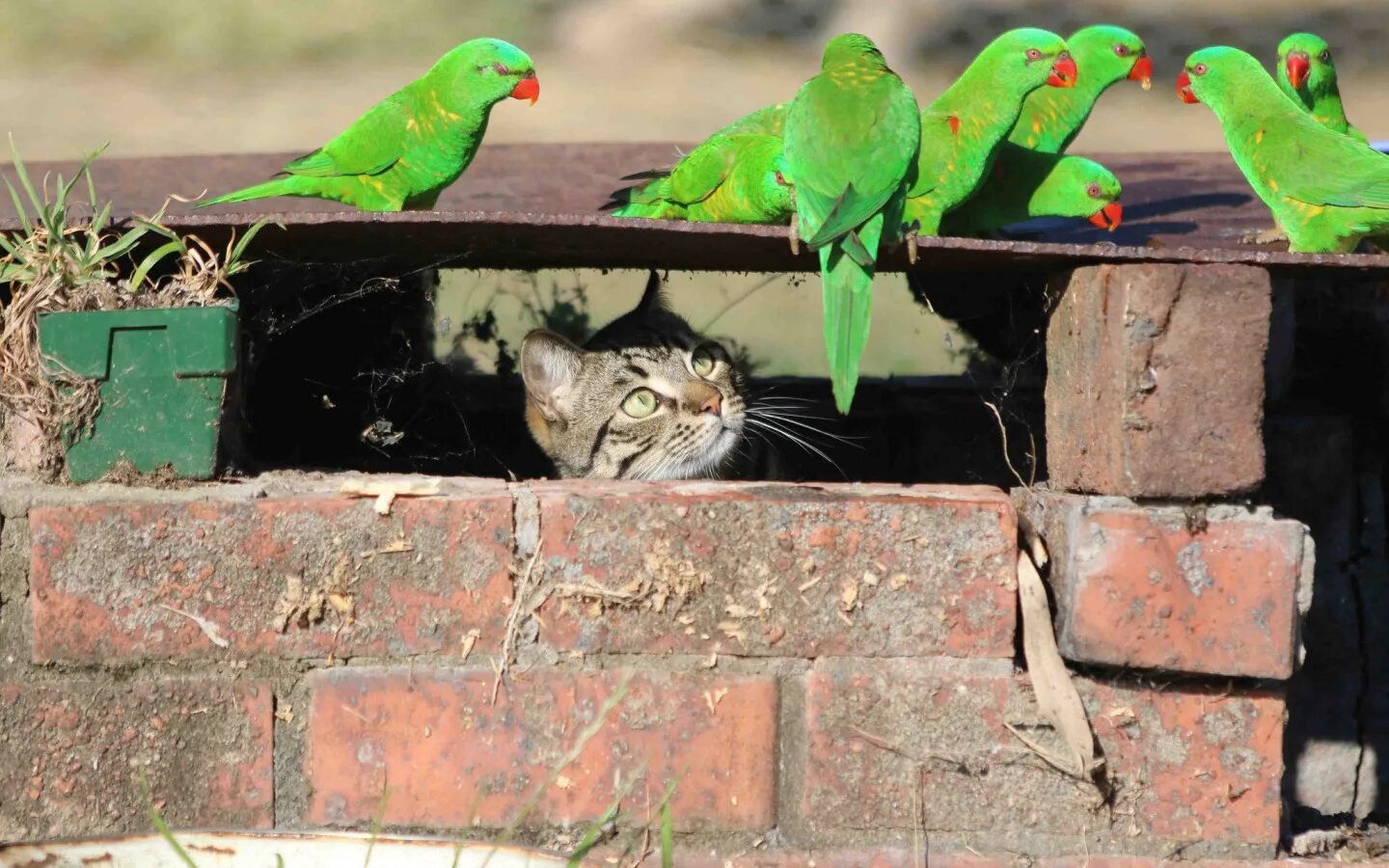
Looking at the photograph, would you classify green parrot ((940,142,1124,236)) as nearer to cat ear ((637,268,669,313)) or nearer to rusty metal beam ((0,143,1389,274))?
rusty metal beam ((0,143,1389,274))

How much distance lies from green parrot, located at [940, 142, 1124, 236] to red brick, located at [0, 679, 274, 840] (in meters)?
1.80

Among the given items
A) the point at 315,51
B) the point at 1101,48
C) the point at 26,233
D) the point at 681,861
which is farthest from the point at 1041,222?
the point at 315,51

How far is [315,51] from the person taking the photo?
10641mm

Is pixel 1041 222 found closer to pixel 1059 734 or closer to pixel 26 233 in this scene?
pixel 1059 734

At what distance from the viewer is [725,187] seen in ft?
9.53

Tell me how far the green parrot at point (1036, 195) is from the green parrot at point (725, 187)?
0.48m

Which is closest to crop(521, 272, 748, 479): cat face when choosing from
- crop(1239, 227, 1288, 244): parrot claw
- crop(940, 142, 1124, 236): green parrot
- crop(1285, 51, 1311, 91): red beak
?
crop(940, 142, 1124, 236): green parrot

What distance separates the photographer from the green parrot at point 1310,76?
11.1 feet

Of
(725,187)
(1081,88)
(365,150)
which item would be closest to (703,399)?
(725,187)

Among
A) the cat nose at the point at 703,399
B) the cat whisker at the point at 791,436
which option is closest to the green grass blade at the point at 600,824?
the cat whisker at the point at 791,436

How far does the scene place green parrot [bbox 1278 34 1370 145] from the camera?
339cm

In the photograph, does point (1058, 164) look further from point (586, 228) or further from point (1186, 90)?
point (586, 228)

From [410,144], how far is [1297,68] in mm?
2020

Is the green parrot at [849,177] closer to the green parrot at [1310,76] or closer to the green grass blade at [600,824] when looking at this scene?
the green grass blade at [600,824]
